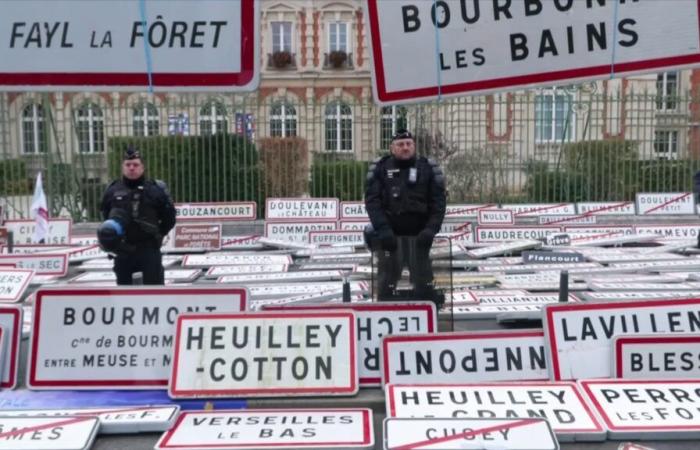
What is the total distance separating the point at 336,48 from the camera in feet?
110

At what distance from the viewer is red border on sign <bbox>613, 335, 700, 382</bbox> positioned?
12.7 feet

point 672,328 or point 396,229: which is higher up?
point 396,229

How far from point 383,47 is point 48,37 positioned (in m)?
1.54

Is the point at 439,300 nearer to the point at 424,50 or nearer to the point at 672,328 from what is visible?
the point at 672,328

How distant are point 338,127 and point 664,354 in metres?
12.0

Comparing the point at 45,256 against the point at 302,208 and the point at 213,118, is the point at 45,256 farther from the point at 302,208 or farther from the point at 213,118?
the point at 213,118

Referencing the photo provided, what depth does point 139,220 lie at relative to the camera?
643cm

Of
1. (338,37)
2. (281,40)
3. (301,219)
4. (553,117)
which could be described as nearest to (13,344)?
(301,219)

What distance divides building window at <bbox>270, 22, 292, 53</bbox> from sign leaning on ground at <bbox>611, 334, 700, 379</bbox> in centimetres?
3062

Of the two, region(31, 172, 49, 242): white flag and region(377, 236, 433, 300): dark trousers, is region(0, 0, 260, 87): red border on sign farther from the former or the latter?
region(31, 172, 49, 242): white flag

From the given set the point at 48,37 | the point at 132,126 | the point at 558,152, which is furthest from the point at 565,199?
the point at 48,37

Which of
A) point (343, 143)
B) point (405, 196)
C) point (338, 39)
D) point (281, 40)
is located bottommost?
point (405, 196)

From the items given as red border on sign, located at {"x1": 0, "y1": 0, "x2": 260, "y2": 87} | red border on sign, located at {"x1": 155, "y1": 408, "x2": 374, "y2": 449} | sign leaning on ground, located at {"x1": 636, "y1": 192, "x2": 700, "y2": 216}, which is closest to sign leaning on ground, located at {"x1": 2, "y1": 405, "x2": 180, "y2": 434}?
red border on sign, located at {"x1": 155, "y1": 408, "x2": 374, "y2": 449}

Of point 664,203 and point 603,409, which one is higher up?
point 664,203
